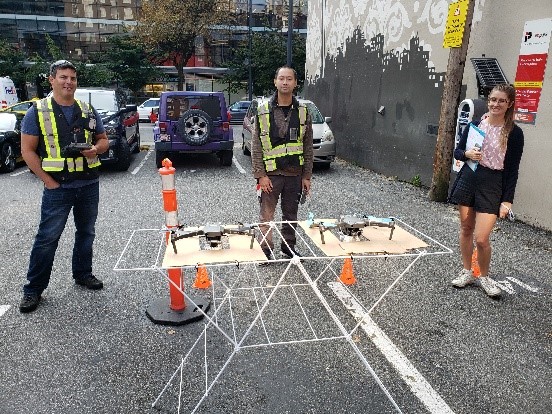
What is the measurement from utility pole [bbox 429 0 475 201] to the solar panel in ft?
0.94

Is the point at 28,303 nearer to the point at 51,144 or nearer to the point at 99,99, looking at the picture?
the point at 51,144

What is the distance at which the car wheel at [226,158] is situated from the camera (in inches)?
437

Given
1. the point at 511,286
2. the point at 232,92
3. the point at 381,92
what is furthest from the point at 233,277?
the point at 232,92

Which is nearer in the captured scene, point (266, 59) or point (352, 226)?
point (352, 226)

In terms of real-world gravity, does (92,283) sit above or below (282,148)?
below

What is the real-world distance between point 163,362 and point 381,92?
28.4 feet

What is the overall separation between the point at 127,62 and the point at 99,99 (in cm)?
2377

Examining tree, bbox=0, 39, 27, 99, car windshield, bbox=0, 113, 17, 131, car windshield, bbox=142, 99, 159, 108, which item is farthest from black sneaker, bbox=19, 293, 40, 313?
tree, bbox=0, 39, 27, 99

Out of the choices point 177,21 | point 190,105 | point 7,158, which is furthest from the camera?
point 177,21

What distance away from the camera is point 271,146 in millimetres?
4578

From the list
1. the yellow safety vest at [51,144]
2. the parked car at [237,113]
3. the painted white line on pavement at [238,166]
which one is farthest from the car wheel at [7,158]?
the parked car at [237,113]

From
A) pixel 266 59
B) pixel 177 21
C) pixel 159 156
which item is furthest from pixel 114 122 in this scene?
pixel 266 59

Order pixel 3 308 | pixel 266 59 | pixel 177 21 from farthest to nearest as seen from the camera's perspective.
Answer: pixel 266 59, pixel 177 21, pixel 3 308

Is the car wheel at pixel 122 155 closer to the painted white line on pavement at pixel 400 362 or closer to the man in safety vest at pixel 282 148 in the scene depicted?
the man in safety vest at pixel 282 148
